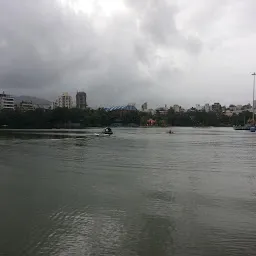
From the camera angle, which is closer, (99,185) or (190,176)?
(99,185)

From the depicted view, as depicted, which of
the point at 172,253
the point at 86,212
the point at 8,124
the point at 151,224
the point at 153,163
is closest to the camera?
the point at 172,253

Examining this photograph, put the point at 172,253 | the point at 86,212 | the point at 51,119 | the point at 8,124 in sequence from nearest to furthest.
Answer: the point at 172,253
the point at 86,212
the point at 8,124
the point at 51,119

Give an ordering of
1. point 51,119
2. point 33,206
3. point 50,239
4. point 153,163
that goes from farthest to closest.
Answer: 1. point 51,119
2. point 153,163
3. point 33,206
4. point 50,239

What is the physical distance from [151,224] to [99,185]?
6806mm

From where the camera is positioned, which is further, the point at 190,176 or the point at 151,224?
the point at 190,176

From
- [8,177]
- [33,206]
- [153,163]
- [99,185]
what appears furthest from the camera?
[153,163]

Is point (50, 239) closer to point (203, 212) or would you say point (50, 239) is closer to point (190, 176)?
point (203, 212)

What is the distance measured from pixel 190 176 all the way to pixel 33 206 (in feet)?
32.7

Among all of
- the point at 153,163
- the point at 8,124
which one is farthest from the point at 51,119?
the point at 153,163

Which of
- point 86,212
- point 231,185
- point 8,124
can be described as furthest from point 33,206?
point 8,124

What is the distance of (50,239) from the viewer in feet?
30.5

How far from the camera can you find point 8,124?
5635 inches

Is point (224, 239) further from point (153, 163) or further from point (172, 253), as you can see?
point (153, 163)

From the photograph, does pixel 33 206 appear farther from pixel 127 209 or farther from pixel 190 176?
pixel 190 176
